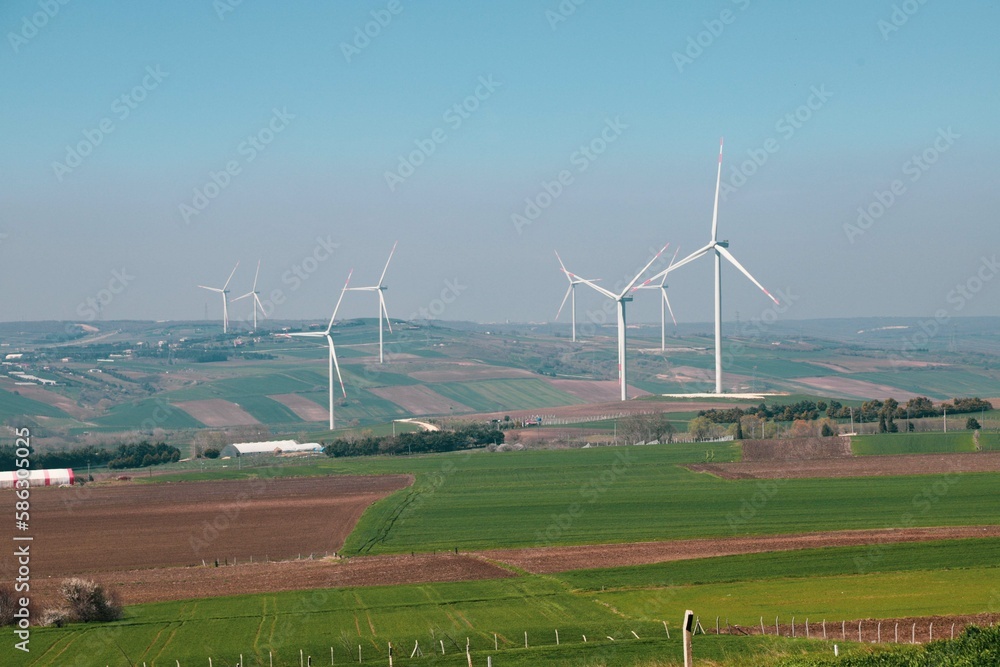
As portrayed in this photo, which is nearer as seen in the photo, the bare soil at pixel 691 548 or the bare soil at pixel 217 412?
the bare soil at pixel 691 548

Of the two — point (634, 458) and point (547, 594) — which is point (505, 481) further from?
point (547, 594)

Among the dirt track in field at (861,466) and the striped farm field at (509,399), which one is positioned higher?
the dirt track in field at (861,466)

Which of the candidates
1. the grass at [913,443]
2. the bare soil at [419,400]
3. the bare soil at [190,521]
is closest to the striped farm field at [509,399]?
the bare soil at [419,400]

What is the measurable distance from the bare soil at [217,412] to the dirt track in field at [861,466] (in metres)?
93.8

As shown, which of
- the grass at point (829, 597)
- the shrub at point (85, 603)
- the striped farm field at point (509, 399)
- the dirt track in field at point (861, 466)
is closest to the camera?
the grass at point (829, 597)

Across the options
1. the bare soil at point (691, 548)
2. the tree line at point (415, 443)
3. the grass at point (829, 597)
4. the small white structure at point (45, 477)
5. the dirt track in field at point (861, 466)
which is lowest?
the tree line at point (415, 443)

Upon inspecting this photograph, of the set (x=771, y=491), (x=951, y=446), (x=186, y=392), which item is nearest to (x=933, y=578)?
(x=771, y=491)

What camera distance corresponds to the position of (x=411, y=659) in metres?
30.5

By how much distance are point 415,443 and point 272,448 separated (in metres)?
17.7

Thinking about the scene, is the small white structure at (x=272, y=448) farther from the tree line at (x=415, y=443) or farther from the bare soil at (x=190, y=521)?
the bare soil at (x=190, y=521)

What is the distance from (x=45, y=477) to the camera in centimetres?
9356

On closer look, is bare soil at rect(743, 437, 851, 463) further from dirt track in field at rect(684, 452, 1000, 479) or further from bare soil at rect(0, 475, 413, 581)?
bare soil at rect(0, 475, 413, 581)

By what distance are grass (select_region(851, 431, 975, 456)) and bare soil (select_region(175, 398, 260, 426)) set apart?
Answer: 321ft

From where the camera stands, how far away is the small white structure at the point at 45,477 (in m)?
90.2
